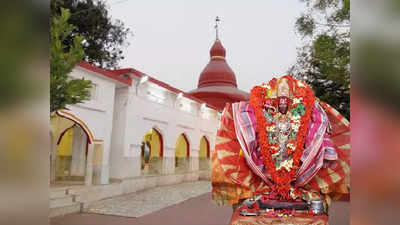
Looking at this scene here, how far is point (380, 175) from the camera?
62cm

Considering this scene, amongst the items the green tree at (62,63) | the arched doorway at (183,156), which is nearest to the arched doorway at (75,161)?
the arched doorway at (183,156)

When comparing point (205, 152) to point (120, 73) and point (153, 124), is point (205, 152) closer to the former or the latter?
point (153, 124)

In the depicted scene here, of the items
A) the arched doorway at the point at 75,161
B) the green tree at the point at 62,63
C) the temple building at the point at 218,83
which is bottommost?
the arched doorway at the point at 75,161

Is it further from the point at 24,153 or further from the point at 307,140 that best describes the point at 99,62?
the point at 24,153

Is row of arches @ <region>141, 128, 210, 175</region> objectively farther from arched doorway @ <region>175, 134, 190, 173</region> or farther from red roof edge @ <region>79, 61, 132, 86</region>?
red roof edge @ <region>79, 61, 132, 86</region>

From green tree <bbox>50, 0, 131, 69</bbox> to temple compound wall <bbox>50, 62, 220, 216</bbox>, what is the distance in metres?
3.61

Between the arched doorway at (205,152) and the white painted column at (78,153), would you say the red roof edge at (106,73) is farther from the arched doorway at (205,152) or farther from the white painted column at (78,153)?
the arched doorway at (205,152)

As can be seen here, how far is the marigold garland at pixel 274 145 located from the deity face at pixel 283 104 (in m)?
0.09

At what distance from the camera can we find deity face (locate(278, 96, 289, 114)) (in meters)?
3.35

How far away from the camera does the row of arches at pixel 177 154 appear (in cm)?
1231

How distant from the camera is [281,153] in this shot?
3172 mm

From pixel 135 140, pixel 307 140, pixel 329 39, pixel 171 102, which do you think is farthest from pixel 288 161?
pixel 171 102

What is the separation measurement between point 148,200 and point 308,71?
5.88 m

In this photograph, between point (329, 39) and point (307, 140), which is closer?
point (307, 140)
